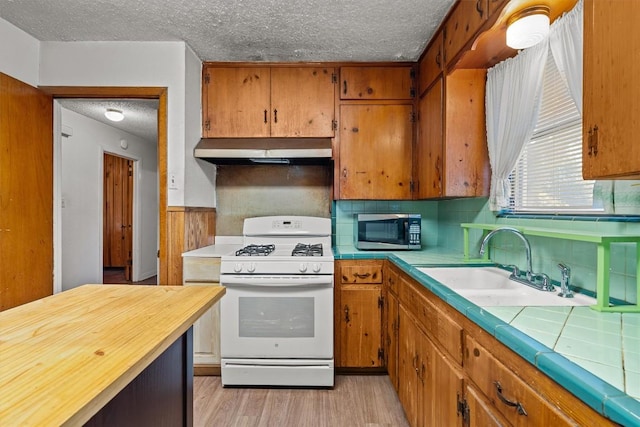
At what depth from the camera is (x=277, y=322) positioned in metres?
2.15

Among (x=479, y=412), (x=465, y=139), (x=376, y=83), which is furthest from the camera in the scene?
(x=376, y=83)

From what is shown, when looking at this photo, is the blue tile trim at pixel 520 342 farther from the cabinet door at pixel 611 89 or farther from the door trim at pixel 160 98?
the door trim at pixel 160 98

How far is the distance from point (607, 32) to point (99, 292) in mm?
1621

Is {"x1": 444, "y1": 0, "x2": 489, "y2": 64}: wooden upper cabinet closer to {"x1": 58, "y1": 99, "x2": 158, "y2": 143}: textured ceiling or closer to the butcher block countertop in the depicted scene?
the butcher block countertop

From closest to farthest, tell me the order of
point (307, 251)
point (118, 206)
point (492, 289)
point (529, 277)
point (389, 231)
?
point (529, 277) < point (492, 289) < point (307, 251) < point (389, 231) < point (118, 206)

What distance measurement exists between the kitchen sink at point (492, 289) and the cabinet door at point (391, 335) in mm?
387

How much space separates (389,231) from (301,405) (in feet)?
4.31

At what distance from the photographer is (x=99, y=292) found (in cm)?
112

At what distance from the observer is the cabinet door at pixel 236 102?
2.55 m

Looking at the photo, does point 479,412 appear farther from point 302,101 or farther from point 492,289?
point 302,101

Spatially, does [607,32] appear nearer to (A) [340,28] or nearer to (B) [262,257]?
(A) [340,28]

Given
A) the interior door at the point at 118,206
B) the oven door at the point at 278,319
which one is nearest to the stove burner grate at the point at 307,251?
the oven door at the point at 278,319

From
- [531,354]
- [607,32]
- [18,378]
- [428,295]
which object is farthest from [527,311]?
[18,378]

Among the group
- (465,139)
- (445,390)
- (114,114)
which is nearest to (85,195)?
(114,114)
